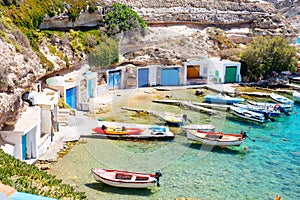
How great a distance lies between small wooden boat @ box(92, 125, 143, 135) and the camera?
17984 millimetres

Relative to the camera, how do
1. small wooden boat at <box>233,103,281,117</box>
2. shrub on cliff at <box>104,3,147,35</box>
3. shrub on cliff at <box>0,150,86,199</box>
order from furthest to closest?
shrub on cliff at <box>104,3,147,35</box> → small wooden boat at <box>233,103,281,117</box> → shrub on cliff at <box>0,150,86,199</box>

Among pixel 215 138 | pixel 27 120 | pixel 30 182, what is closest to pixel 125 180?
pixel 27 120

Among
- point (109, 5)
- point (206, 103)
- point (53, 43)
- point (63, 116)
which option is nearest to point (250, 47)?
point (206, 103)

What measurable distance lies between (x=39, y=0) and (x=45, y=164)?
15225 mm

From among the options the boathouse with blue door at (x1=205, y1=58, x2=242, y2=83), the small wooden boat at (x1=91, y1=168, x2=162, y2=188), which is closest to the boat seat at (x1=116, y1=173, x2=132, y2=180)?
the small wooden boat at (x1=91, y1=168, x2=162, y2=188)

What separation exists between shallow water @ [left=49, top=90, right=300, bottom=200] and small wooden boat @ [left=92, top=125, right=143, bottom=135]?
50 cm

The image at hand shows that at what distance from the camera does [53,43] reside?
25.4m

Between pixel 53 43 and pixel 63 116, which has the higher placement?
pixel 53 43

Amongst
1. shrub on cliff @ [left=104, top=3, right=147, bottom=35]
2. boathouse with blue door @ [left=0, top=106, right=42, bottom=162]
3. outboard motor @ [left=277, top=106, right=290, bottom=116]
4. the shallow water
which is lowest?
the shallow water

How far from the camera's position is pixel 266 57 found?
33.5 meters

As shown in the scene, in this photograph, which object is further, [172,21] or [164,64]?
[172,21]

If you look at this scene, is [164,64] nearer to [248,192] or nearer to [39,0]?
[39,0]

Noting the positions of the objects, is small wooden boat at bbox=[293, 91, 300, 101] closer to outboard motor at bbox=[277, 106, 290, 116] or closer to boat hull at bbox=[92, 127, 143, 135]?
outboard motor at bbox=[277, 106, 290, 116]

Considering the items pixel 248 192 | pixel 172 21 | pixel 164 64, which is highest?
pixel 172 21
